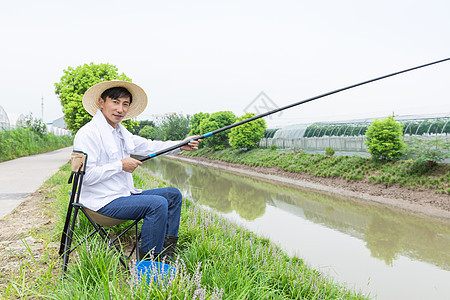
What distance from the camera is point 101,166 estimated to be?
2490mm

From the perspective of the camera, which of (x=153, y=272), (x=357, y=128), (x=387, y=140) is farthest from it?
(x=357, y=128)

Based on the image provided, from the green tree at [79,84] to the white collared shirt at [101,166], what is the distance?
12887 millimetres

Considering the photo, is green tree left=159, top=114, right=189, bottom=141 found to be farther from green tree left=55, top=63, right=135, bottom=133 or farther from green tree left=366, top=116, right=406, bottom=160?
green tree left=366, top=116, right=406, bottom=160

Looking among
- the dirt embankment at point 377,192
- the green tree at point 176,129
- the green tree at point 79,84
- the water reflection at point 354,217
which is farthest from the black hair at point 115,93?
the green tree at point 176,129

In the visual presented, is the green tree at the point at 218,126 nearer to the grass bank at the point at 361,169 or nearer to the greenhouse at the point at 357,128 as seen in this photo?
the greenhouse at the point at 357,128

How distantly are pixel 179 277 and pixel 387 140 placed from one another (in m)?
Answer: 14.1

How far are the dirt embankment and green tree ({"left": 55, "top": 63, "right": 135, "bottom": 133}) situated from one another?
9617mm

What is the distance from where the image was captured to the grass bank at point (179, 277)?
181 cm

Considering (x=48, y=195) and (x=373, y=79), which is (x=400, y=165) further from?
(x=48, y=195)

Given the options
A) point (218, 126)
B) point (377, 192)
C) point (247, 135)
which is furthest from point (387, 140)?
point (218, 126)

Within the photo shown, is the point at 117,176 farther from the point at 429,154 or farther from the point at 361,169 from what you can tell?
the point at 361,169

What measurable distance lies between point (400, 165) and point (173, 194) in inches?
511

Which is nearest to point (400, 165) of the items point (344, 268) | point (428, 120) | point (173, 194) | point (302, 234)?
point (428, 120)

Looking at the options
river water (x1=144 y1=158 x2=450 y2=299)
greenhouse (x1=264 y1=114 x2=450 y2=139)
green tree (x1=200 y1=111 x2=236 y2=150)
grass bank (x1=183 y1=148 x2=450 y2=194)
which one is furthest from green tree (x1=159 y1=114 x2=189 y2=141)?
river water (x1=144 y1=158 x2=450 y2=299)
